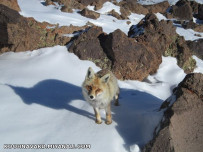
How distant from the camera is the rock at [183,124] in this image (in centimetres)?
467

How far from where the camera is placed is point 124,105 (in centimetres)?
681

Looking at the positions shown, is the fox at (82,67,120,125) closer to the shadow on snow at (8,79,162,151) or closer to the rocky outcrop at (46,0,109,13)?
the shadow on snow at (8,79,162,151)

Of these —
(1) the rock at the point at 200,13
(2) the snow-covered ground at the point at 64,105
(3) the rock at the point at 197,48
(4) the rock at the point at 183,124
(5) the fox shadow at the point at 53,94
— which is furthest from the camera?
(1) the rock at the point at 200,13

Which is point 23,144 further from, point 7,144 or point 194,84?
point 194,84

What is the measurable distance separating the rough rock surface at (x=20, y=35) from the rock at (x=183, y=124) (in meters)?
6.29

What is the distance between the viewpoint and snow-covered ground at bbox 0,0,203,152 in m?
5.16

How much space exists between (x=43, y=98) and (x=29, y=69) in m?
1.90

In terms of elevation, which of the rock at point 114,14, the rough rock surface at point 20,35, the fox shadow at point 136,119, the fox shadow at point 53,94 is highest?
the rough rock surface at point 20,35

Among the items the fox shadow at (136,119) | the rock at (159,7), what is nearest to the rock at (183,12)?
the rock at (159,7)

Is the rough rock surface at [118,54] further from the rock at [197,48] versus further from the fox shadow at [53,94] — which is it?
the rock at [197,48]

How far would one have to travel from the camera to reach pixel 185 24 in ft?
76.8

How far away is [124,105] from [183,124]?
212 cm

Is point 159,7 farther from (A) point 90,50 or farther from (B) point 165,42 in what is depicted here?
(A) point 90,50

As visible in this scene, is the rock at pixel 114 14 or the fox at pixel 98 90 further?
the rock at pixel 114 14
